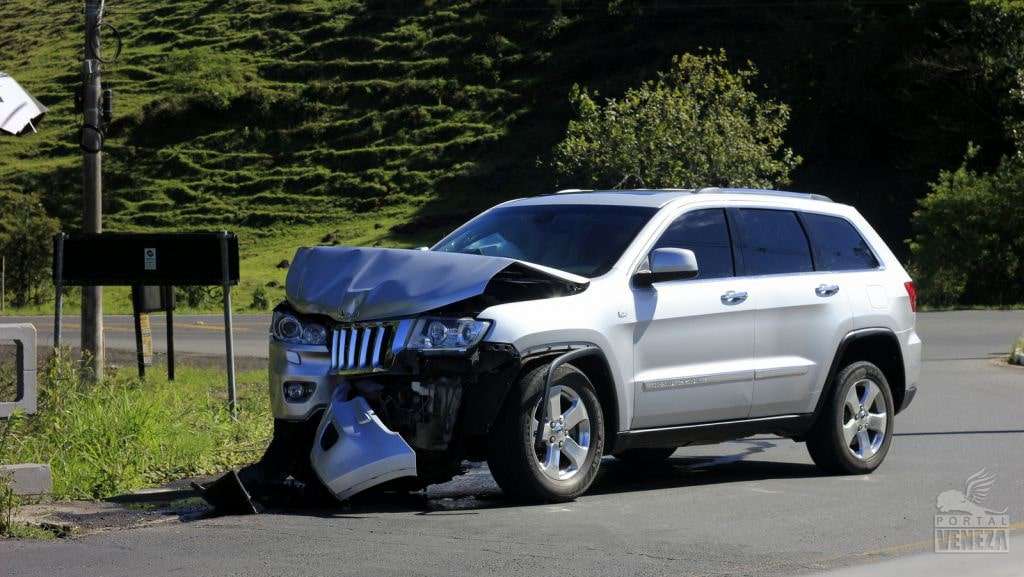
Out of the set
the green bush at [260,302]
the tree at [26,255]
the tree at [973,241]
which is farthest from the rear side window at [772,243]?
the tree at [26,255]

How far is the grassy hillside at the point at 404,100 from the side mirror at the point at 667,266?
4551cm

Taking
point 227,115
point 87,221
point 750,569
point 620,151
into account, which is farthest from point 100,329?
point 227,115

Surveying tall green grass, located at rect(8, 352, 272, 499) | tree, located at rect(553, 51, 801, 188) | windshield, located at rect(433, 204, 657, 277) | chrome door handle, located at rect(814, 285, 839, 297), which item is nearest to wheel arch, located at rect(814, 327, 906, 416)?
chrome door handle, located at rect(814, 285, 839, 297)

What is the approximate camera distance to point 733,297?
9602 millimetres

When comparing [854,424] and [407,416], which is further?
[854,424]

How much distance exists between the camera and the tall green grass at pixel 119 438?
31.2ft

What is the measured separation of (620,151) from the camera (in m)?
45.5

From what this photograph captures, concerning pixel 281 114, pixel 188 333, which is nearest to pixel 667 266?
pixel 188 333

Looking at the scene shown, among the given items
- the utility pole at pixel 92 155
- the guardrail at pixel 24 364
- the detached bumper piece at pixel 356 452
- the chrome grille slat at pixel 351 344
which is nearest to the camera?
the detached bumper piece at pixel 356 452

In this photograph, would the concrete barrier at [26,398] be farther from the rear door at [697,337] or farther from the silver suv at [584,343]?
the rear door at [697,337]

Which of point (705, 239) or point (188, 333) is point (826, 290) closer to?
point (705, 239)

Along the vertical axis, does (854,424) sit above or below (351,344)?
below

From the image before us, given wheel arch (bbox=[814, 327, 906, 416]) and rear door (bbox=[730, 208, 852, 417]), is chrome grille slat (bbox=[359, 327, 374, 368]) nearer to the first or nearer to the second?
rear door (bbox=[730, 208, 852, 417])

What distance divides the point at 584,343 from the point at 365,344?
1.25m
